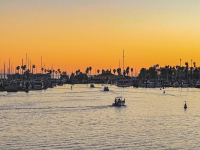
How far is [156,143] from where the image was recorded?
42.5m

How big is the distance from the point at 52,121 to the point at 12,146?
21.0 m

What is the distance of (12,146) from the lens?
4069 cm

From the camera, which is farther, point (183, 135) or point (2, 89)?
point (2, 89)

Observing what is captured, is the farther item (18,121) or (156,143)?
(18,121)

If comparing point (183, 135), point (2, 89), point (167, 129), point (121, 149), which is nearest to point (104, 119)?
point (167, 129)

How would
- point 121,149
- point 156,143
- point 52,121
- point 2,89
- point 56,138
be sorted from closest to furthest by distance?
point 121,149 → point 156,143 → point 56,138 → point 52,121 → point 2,89

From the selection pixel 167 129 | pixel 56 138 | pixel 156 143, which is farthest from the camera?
pixel 167 129

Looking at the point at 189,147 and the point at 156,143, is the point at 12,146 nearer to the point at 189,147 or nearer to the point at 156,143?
the point at 156,143

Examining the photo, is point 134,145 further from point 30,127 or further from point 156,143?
point 30,127

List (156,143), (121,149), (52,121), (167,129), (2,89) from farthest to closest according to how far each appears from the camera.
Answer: (2,89) < (52,121) < (167,129) < (156,143) < (121,149)

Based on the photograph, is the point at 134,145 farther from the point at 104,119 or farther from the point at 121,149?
the point at 104,119

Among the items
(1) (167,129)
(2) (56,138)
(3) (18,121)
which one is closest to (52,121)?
(3) (18,121)

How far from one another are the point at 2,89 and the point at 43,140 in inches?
5215

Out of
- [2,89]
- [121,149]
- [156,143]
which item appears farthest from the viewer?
[2,89]
